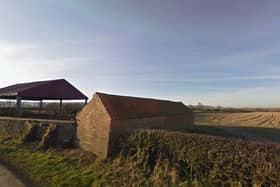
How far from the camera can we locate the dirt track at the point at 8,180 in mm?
6805

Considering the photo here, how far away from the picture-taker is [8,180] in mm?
7160

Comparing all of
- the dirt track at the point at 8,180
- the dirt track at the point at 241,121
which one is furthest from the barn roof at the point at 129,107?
the dirt track at the point at 241,121

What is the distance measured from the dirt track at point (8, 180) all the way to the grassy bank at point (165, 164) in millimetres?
486

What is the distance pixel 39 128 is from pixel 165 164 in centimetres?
962

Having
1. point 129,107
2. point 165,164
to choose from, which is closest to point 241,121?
point 129,107

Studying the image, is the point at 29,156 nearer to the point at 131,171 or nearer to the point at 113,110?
the point at 113,110

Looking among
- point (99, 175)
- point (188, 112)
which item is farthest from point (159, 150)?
point (188, 112)

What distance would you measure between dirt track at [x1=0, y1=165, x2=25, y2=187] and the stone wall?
416 centimetres

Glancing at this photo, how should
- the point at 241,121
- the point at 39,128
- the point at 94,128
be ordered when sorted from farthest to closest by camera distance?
1. the point at 241,121
2. the point at 39,128
3. the point at 94,128

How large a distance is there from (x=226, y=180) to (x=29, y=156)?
938cm

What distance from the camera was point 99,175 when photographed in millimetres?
7797

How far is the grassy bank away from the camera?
5.91 meters

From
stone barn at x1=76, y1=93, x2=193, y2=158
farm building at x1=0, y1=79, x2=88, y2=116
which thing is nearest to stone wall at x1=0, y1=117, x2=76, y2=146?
stone barn at x1=76, y1=93, x2=193, y2=158

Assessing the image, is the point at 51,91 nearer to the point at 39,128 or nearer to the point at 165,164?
the point at 39,128
